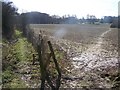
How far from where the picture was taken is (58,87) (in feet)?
31.6

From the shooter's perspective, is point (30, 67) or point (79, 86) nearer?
point (79, 86)

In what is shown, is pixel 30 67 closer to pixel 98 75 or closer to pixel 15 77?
pixel 15 77

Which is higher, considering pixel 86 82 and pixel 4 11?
pixel 4 11

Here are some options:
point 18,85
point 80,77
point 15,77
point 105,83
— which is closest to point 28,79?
point 15,77

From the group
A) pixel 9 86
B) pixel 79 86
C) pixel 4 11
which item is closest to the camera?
pixel 9 86

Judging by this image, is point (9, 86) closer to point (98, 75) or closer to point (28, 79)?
point (28, 79)

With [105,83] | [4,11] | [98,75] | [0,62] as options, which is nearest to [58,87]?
[105,83]

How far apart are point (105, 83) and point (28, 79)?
292cm

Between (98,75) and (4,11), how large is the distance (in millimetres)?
22918

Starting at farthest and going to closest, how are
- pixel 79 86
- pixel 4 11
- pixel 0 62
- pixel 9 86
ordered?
pixel 4 11 < pixel 0 62 < pixel 79 86 < pixel 9 86

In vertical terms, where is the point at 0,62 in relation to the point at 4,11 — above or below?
below

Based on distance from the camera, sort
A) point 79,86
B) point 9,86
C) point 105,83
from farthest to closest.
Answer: point 105,83
point 79,86
point 9,86

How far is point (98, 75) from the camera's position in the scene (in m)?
12.5

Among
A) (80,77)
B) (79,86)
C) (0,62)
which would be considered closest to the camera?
(79,86)
